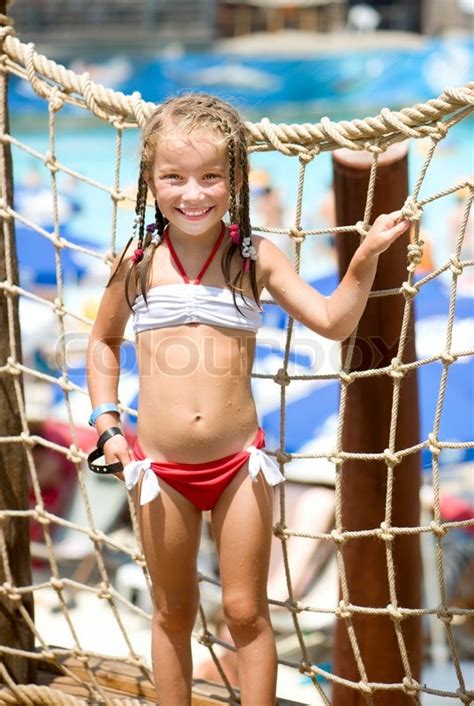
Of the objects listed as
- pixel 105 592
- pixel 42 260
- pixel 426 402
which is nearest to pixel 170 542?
pixel 105 592

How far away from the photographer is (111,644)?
4059 mm

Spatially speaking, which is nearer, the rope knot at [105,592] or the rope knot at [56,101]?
the rope knot at [56,101]

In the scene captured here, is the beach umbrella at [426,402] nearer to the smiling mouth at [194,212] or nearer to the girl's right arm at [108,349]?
the girl's right arm at [108,349]

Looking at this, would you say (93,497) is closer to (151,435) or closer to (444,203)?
(151,435)

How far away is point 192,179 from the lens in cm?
141

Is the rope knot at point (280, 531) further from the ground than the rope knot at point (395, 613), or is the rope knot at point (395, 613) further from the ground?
the rope knot at point (280, 531)

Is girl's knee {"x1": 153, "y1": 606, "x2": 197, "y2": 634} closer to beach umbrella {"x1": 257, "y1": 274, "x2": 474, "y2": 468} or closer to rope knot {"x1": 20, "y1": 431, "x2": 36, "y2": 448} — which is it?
rope knot {"x1": 20, "y1": 431, "x2": 36, "y2": 448}

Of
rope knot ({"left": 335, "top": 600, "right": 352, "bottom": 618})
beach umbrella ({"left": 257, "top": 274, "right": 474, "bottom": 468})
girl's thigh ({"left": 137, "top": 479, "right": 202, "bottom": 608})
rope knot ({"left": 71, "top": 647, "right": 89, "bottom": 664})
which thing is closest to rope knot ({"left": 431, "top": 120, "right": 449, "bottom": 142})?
girl's thigh ({"left": 137, "top": 479, "right": 202, "bottom": 608})

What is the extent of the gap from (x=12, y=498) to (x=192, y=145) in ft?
2.69

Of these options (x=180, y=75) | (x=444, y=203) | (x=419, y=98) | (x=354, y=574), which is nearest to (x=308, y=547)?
(x=354, y=574)

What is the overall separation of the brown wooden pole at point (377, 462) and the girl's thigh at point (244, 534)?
352mm

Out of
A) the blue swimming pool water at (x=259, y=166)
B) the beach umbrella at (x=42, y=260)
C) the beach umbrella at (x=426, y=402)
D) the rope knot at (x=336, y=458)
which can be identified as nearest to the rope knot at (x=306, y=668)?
the rope knot at (x=336, y=458)

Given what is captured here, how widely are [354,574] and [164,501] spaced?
1.80 ft

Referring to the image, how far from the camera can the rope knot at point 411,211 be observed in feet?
4.67
